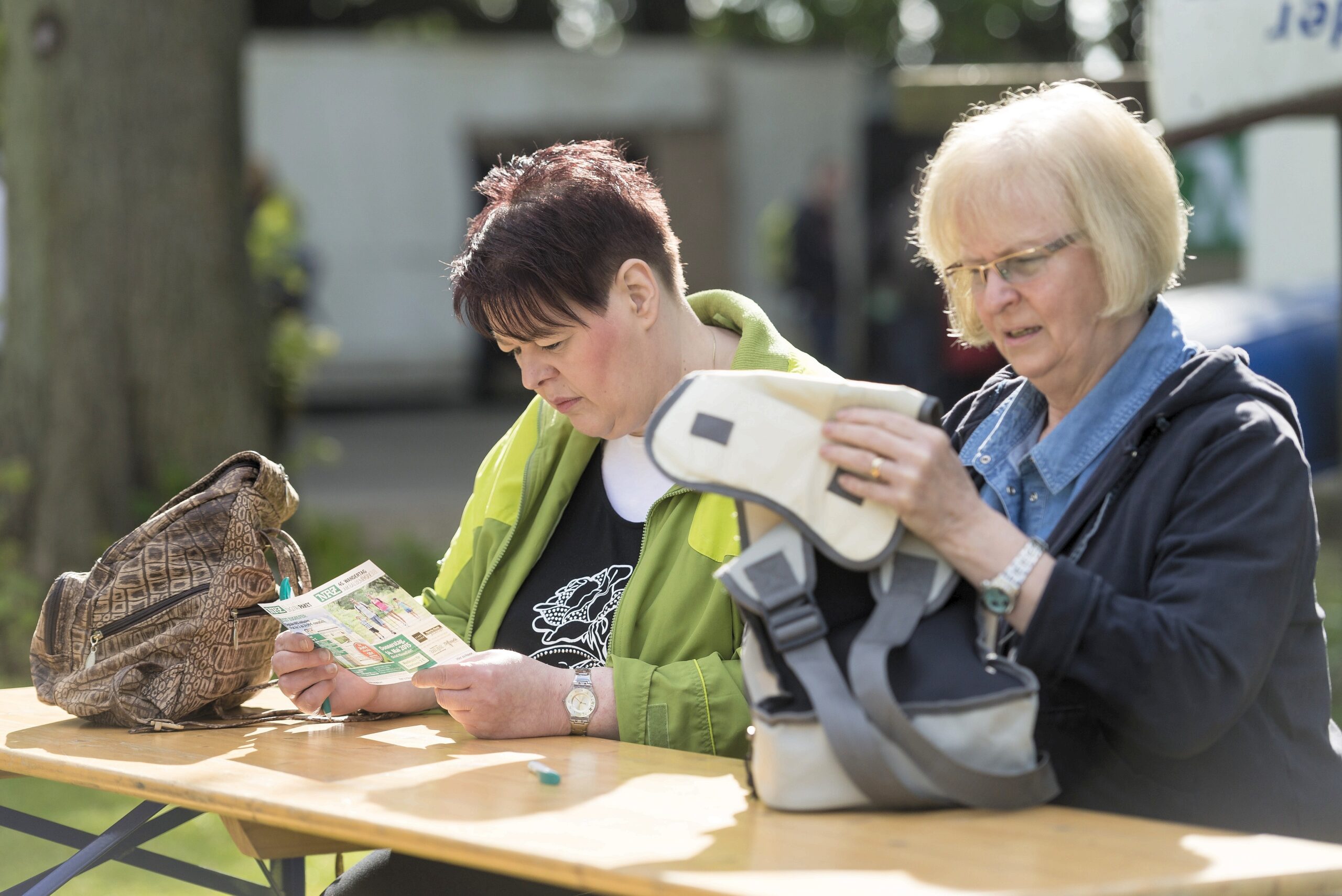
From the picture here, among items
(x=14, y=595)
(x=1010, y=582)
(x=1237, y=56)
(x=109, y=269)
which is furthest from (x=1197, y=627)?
(x=109, y=269)

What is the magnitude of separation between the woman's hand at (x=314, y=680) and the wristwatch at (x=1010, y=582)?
1.06 meters

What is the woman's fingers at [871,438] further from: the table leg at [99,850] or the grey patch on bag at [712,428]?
the table leg at [99,850]

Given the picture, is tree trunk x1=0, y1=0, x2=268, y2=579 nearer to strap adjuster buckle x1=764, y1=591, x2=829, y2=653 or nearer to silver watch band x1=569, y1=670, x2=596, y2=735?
silver watch band x1=569, y1=670, x2=596, y2=735

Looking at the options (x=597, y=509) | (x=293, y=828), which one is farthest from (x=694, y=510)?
(x=293, y=828)

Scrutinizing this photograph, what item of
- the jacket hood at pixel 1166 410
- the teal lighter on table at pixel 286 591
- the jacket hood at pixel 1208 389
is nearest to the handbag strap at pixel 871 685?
the jacket hood at pixel 1166 410

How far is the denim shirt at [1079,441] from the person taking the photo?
1.89 meters

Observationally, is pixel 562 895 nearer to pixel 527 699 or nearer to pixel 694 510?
pixel 527 699

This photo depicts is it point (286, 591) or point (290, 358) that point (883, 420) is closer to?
point (286, 591)

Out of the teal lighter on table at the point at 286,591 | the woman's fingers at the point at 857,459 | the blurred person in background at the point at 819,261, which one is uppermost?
the woman's fingers at the point at 857,459

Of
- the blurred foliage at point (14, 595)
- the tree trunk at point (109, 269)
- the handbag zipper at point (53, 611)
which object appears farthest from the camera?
the tree trunk at point (109, 269)

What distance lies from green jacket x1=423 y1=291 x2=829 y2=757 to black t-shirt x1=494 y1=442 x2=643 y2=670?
0.02 meters

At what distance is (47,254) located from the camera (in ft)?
18.9

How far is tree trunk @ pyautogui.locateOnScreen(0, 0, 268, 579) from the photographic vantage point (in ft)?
18.6

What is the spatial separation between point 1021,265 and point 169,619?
141 cm
